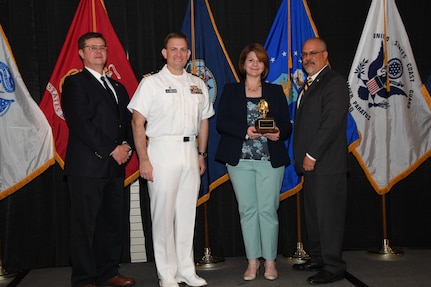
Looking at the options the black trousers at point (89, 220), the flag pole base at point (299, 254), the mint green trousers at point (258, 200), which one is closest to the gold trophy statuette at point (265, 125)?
the mint green trousers at point (258, 200)

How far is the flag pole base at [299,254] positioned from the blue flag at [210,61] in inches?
36.3

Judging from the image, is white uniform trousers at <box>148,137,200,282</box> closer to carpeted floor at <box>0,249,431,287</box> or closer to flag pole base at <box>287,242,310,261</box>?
carpeted floor at <box>0,249,431,287</box>

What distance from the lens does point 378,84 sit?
4.52 m

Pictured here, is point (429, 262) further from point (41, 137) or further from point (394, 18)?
point (41, 137)

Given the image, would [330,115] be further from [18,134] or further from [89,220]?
[18,134]

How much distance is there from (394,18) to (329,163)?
184 cm

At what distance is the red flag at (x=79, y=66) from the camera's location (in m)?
4.14

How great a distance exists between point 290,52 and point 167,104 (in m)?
1.61

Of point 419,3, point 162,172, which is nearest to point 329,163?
point 162,172

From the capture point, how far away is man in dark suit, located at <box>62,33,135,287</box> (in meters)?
3.37

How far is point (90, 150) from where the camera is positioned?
11.2 ft

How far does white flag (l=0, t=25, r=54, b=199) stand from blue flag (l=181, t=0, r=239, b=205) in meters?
1.38

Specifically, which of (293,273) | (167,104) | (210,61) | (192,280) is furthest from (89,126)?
(293,273)

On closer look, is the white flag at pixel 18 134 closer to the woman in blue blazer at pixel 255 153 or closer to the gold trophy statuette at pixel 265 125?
the woman in blue blazer at pixel 255 153
